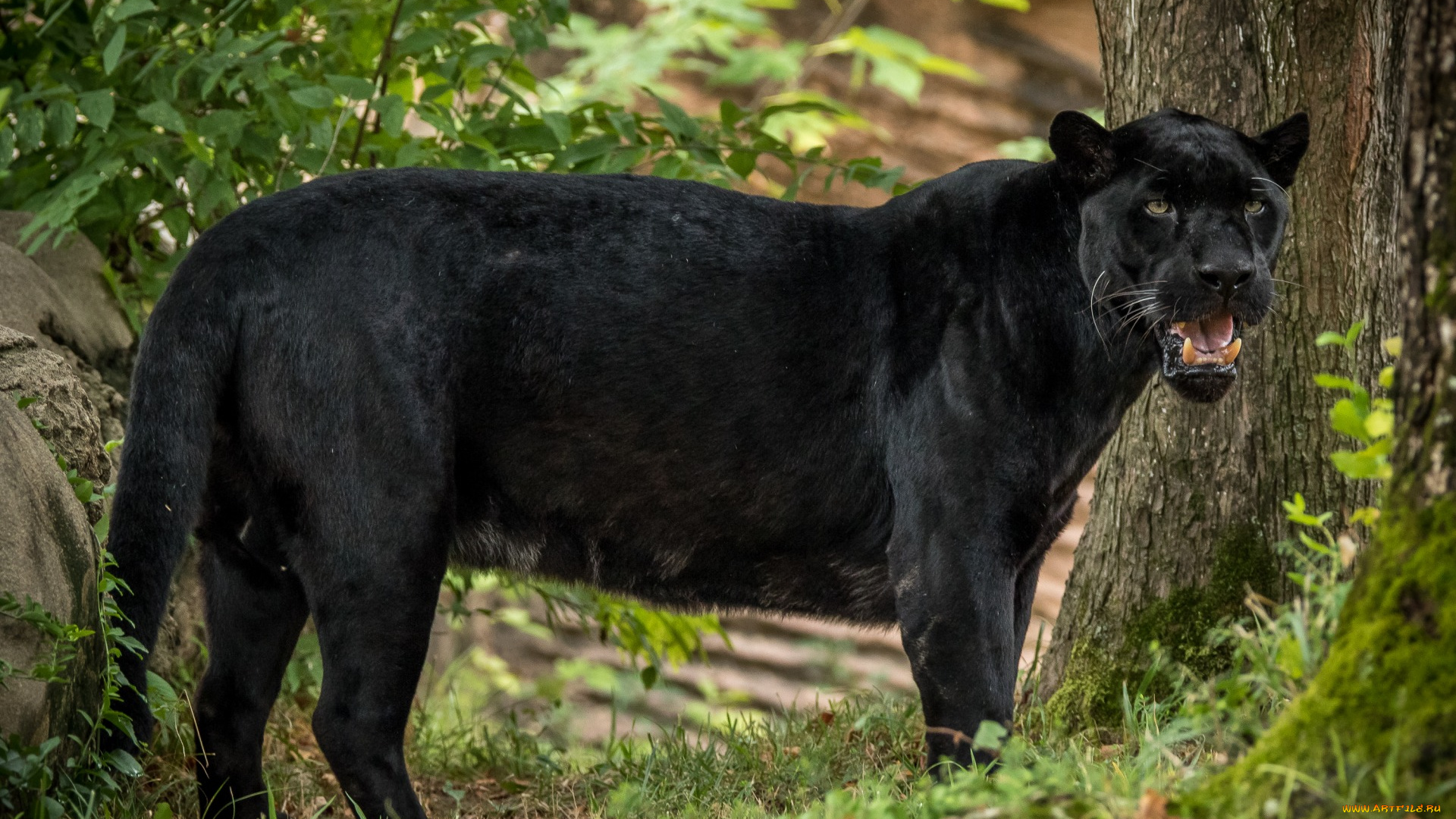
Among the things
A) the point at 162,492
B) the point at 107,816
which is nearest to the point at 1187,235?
the point at 162,492

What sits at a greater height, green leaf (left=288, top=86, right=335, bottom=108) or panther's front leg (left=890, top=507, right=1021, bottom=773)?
green leaf (left=288, top=86, right=335, bottom=108)

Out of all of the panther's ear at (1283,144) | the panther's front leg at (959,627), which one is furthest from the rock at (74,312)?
the panther's ear at (1283,144)

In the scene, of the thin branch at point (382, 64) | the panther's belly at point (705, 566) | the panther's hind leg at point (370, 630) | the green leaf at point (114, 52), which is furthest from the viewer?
the thin branch at point (382, 64)

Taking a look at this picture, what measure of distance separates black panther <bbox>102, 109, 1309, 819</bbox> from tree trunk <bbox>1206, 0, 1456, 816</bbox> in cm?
99

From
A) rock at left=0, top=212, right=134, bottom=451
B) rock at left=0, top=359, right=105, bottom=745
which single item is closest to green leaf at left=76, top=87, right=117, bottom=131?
rock at left=0, top=212, right=134, bottom=451

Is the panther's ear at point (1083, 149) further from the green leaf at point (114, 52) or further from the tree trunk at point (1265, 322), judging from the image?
the green leaf at point (114, 52)

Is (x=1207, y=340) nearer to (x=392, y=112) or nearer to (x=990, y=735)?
(x=990, y=735)

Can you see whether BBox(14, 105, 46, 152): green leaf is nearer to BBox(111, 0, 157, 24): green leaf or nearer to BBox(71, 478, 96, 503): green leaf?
BBox(111, 0, 157, 24): green leaf

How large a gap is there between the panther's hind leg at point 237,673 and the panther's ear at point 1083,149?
91.5 inches

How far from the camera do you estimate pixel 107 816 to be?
309 cm

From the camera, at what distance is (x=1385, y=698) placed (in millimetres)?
1942

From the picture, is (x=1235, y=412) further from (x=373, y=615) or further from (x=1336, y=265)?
(x=373, y=615)

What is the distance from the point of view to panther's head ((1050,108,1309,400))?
315 cm

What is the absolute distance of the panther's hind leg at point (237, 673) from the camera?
Answer: 11.7 ft
